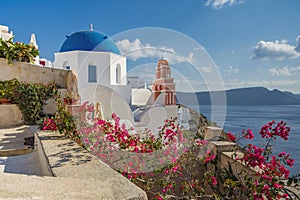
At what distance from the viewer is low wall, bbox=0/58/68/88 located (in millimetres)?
6910

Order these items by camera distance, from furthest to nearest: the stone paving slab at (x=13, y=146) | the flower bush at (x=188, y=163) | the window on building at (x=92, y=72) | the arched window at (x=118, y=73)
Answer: the arched window at (x=118, y=73)
the window on building at (x=92, y=72)
the stone paving slab at (x=13, y=146)
the flower bush at (x=188, y=163)

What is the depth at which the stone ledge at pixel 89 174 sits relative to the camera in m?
1.04

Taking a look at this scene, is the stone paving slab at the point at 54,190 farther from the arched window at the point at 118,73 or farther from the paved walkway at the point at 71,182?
the arched window at the point at 118,73

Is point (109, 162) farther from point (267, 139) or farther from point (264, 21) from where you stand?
point (264, 21)

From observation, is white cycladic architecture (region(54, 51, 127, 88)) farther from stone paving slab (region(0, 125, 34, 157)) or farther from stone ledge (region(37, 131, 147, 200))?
stone ledge (region(37, 131, 147, 200))

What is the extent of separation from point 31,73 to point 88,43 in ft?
26.0

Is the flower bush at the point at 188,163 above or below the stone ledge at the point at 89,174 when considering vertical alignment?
below

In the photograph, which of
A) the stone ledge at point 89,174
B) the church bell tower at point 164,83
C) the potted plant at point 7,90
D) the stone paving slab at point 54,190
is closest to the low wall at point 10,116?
the potted plant at point 7,90

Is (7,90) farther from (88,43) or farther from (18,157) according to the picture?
(88,43)

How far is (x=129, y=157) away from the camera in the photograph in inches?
101

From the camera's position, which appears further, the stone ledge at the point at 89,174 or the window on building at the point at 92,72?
the window on building at the point at 92,72

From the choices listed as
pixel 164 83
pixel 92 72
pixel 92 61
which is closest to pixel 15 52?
pixel 164 83

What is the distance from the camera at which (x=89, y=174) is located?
53.2 inches

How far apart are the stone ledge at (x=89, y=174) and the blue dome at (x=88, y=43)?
12964 mm
